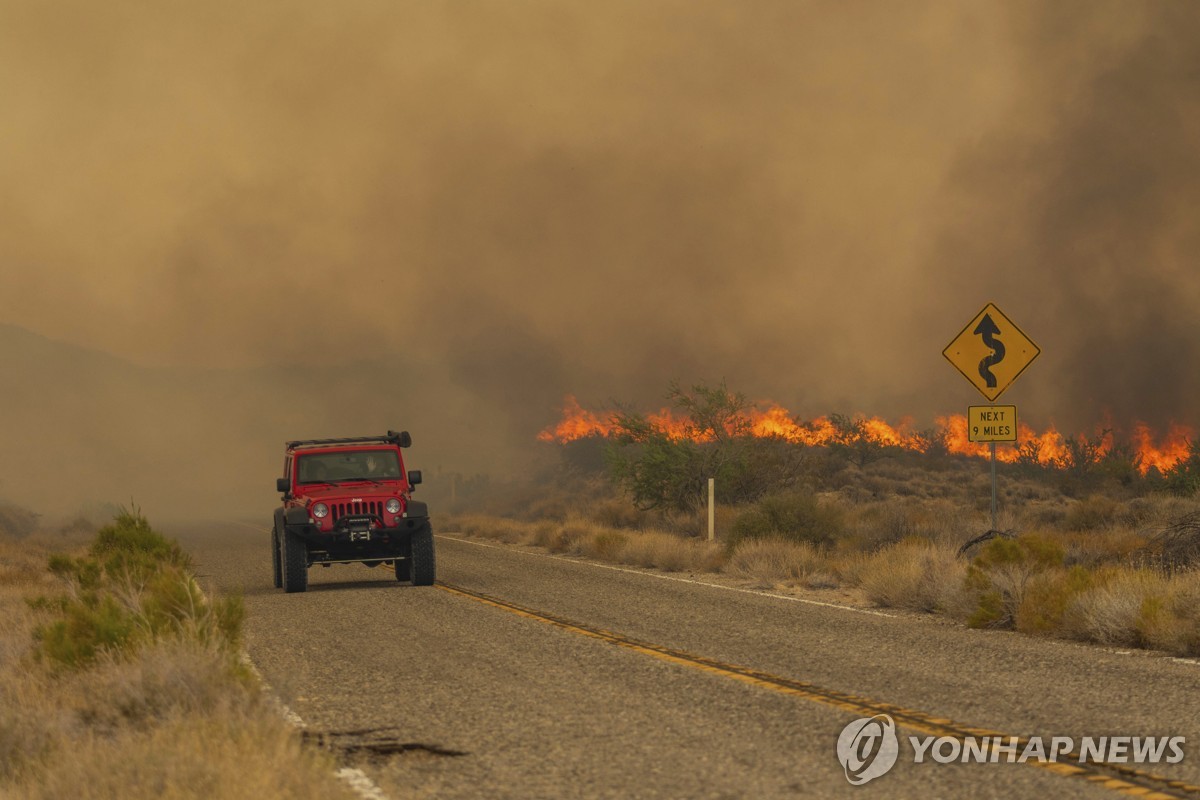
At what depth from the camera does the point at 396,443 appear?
20031 millimetres

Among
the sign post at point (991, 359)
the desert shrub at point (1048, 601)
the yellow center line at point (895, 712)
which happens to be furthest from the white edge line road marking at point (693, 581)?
the yellow center line at point (895, 712)

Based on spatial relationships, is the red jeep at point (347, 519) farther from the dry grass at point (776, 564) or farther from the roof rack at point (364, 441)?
the dry grass at point (776, 564)

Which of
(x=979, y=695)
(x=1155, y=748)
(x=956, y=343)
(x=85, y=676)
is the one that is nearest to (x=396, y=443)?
(x=956, y=343)

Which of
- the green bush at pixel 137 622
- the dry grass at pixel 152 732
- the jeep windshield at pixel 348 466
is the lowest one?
the dry grass at pixel 152 732

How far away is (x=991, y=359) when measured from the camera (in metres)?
17.9

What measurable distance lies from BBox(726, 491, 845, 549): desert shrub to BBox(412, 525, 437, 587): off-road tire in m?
7.75

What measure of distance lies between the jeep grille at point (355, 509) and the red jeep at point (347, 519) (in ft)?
0.05

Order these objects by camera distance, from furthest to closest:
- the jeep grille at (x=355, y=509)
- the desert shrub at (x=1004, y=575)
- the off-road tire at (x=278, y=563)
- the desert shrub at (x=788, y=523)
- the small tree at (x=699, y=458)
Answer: the small tree at (x=699, y=458), the desert shrub at (x=788, y=523), the off-road tire at (x=278, y=563), the jeep grille at (x=355, y=509), the desert shrub at (x=1004, y=575)

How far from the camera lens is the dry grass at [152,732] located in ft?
→ 19.2

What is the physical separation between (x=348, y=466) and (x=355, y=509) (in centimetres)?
144

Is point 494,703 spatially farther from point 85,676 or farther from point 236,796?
point 236,796

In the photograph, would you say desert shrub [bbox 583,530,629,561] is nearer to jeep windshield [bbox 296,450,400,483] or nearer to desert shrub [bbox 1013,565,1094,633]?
jeep windshield [bbox 296,450,400,483]

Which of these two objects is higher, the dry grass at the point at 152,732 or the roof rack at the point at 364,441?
the roof rack at the point at 364,441

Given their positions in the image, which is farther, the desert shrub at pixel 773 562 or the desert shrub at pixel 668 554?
the desert shrub at pixel 668 554
